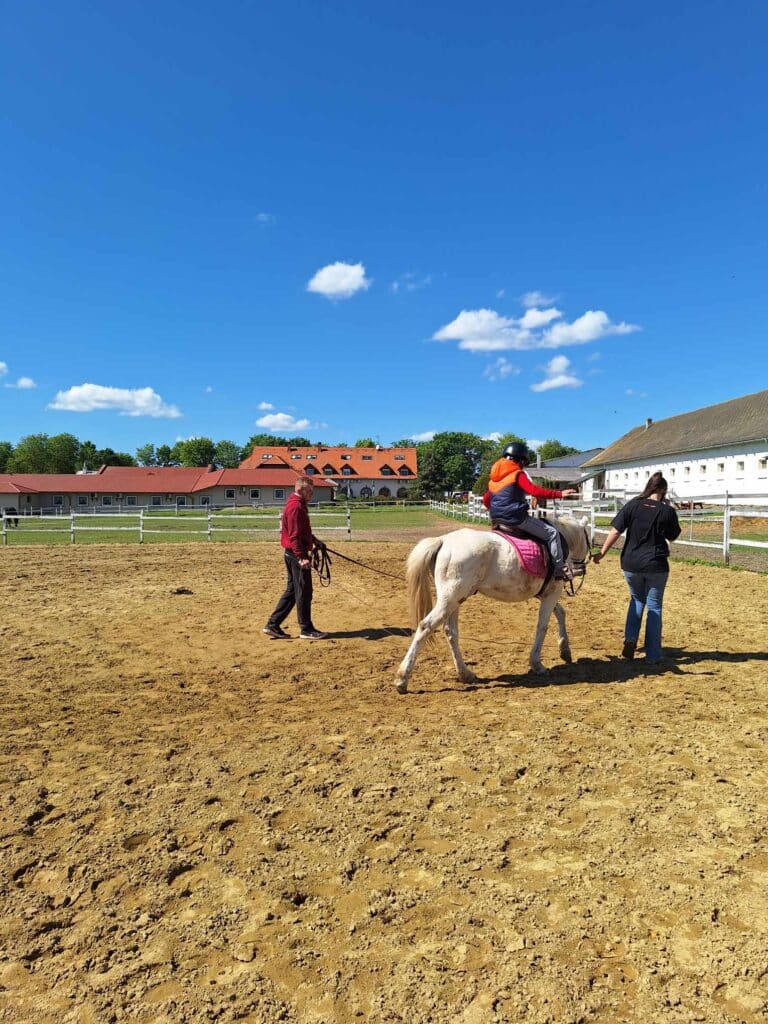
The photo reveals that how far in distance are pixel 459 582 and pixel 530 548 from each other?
83cm

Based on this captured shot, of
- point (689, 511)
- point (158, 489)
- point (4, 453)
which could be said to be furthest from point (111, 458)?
point (689, 511)

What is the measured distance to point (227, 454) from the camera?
478 ft

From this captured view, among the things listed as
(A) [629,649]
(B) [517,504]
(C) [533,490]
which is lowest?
(A) [629,649]

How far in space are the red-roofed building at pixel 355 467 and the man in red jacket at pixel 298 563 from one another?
263 feet

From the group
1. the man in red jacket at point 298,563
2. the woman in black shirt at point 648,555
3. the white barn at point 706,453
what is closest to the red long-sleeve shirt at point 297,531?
the man in red jacket at point 298,563

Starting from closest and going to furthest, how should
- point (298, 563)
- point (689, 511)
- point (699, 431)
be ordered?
1. point (298, 563)
2. point (689, 511)
3. point (699, 431)

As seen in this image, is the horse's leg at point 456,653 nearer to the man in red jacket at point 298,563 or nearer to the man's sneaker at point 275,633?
the man in red jacket at point 298,563

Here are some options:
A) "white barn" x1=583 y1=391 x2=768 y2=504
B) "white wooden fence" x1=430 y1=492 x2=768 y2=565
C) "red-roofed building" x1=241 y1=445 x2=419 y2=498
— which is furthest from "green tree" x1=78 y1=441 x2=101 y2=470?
"white barn" x1=583 y1=391 x2=768 y2=504

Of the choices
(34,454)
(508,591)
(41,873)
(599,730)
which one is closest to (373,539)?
(508,591)

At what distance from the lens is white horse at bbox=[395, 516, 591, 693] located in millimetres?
5438

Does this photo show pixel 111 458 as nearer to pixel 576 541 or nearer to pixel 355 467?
pixel 355 467

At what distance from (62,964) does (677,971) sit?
7.95 ft

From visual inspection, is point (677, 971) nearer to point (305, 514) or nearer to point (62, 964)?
point (62, 964)

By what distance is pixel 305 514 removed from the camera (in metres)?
7.43
